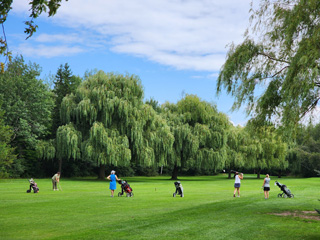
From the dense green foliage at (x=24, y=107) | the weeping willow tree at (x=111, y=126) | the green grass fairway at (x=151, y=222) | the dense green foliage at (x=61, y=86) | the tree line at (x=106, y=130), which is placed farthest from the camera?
the dense green foliage at (x=61, y=86)

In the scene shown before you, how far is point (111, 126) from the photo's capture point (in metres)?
47.1

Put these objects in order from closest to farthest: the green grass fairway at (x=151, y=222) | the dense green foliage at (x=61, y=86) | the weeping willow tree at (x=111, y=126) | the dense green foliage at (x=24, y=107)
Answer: the green grass fairway at (x=151, y=222)
the weeping willow tree at (x=111, y=126)
the dense green foliage at (x=24, y=107)
the dense green foliage at (x=61, y=86)

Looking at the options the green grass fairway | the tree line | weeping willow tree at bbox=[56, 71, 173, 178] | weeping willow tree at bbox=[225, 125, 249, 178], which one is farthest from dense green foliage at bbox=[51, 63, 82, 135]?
the green grass fairway

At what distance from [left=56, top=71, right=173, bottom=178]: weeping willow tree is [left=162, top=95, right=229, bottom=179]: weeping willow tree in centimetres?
405

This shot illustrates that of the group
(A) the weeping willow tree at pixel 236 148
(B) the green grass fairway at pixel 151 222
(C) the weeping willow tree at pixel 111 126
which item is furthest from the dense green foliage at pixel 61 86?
(B) the green grass fairway at pixel 151 222

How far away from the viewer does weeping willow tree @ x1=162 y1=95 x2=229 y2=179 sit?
2109 inches

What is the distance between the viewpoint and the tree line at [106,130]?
45.7 m

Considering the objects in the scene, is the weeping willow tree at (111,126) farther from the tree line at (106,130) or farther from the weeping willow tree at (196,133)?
the weeping willow tree at (196,133)

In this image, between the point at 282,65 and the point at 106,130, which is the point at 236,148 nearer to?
the point at 106,130

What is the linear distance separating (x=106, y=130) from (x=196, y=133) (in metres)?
14.4

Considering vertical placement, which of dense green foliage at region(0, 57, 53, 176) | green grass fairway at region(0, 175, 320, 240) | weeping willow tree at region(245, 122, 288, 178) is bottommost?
green grass fairway at region(0, 175, 320, 240)

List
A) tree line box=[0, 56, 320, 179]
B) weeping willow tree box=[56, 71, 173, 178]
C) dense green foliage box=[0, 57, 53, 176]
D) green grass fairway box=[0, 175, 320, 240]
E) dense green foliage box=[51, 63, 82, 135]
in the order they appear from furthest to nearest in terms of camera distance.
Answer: dense green foliage box=[51, 63, 82, 135]
dense green foliage box=[0, 57, 53, 176]
tree line box=[0, 56, 320, 179]
weeping willow tree box=[56, 71, 173, 178]
green grass fairway box=[0, 175, 320, 240]

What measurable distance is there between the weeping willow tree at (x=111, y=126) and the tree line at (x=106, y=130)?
11cm

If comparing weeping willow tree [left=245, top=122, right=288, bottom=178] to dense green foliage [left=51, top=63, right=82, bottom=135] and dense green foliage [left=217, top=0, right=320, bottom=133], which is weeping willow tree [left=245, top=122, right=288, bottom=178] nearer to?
dense green foliage [left=51, top=63, right=82, bottom=135]
